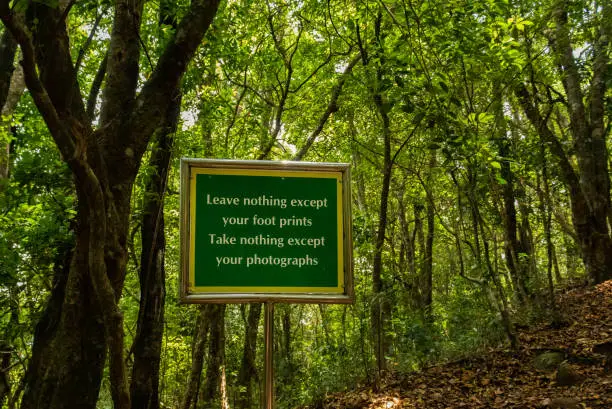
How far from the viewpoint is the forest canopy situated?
3.05 m

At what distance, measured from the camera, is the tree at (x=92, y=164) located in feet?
7.53

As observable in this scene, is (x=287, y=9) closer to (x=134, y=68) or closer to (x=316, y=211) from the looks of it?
(x=134, y=68)

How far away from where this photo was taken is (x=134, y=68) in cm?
381

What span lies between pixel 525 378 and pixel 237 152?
19.0 feet

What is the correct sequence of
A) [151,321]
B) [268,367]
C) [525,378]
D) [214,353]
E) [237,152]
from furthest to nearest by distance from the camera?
[237,152]
[214,353]
[525,378]
[151,321]
[268,367]

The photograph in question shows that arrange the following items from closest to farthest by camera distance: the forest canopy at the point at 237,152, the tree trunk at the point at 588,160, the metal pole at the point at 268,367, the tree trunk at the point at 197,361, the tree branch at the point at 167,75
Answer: the metal pole at the point at 268,367 < the forest canopy at the point at 237,152 < the tree branch at the point at 167,75 < the tree trunk at the point at 197,361 < the tree trunk at the point at 588,160

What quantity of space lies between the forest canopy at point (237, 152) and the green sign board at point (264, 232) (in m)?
0.48

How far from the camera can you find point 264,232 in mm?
2672

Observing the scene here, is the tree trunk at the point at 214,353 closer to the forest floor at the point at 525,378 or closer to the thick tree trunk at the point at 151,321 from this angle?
the thick tree trunk at the point at 151,321

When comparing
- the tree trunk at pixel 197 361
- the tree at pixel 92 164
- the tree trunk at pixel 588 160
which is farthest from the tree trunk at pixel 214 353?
the tree trunk at pixel 588 160

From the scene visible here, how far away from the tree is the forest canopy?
0.01 meters

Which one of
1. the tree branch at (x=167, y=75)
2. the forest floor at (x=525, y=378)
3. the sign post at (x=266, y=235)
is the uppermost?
the tree branch at (x=167, y=75)

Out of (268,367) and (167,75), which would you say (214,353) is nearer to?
(167,75)

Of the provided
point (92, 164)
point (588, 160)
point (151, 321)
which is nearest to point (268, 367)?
point (92, 164)
